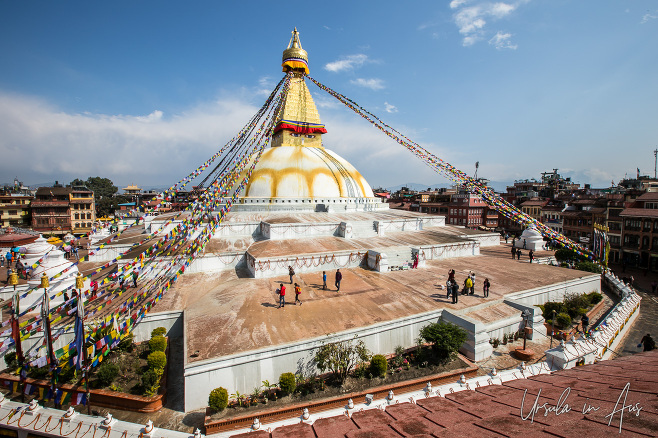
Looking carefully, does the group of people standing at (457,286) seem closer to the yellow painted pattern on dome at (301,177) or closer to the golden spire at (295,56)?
the yellow painted pattern on dome at (301,177)

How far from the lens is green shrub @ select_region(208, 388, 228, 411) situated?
6270 mm

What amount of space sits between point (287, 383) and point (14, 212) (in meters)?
46.2

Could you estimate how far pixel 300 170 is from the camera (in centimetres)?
2120

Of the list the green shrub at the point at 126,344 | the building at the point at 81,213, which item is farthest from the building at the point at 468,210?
the building at the point at 81,213

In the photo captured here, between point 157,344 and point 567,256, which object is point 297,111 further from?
point 567,256

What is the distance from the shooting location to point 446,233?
19.2m

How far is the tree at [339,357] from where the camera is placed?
24.1 feet

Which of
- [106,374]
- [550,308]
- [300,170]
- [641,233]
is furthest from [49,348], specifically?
[641,233]

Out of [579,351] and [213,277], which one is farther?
[213,277]

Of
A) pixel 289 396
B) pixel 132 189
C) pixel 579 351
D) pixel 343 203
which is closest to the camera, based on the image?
pixel 289 396

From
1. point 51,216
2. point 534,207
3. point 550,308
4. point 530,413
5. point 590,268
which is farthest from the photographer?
point 534,207

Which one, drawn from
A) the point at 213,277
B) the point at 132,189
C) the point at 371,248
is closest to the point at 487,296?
the point at 371,248

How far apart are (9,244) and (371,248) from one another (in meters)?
23.5

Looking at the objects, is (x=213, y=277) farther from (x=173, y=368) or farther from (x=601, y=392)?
(x=601, y=392)
